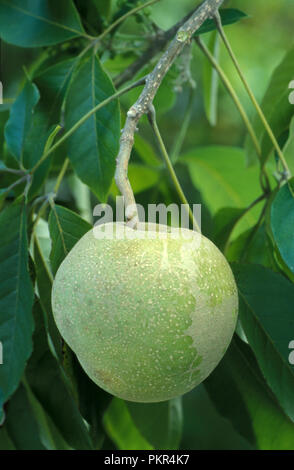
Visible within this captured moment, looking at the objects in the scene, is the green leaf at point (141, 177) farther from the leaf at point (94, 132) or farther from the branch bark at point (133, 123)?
the branch bark at point (133, 123)

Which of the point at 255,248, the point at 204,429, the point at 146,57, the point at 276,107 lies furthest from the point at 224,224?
the point at 204,429

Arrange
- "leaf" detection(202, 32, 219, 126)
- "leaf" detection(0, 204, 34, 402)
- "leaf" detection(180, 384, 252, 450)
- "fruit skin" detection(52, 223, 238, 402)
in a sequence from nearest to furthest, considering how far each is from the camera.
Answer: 1. "fruit skin" detection(52, 223, 238, 402)
2. "leaf" detection(0, 204, 34, 402)
3. "leaf" detection(202, 32, 219, 126)
4. "leaf" detection(180, 384, 252, 450)

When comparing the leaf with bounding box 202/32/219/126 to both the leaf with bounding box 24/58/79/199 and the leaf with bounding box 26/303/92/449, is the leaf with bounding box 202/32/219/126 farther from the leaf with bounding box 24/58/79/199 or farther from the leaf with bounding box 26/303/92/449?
the leaf with bounding box 26/303/92/449

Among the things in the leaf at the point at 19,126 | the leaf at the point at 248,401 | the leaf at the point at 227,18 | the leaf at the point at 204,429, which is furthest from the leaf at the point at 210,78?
the leaf at the point at 204,429

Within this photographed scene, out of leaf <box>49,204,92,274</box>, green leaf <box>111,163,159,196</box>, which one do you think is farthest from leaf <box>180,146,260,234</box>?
leaf <box>49,204,92,274</box>

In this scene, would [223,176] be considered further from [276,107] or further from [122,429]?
[122,429]

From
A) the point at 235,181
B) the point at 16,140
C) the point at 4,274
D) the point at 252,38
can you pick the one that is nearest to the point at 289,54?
the point at 235,181
